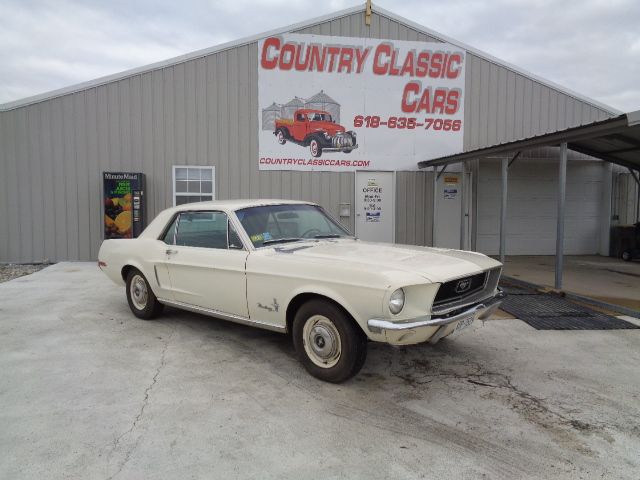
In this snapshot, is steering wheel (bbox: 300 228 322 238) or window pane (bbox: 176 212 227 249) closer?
window pane (bbox: 176 212 227 249)

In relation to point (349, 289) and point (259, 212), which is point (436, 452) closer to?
point (349, 289)

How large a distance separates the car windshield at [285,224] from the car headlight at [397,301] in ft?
5.02

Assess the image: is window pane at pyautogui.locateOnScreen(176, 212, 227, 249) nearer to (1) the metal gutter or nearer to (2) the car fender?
(2) the car fender

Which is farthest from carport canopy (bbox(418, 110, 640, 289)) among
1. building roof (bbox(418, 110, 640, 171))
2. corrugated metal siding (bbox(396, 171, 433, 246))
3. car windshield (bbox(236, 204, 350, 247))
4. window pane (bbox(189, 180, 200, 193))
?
window pane (bbox(189, 180, 200, 193))

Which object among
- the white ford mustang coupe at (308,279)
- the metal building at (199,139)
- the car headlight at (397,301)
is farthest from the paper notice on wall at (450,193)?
the car headlight at (397,301)

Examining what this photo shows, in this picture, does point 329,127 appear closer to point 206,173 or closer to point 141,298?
point 206,173

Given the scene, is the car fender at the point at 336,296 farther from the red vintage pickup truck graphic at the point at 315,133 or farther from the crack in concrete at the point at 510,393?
the red vintage pickup truck graphic at the point at 315,133

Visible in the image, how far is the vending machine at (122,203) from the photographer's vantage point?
32.1 feet

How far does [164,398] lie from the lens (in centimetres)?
328

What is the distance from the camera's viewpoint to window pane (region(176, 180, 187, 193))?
1040 centimetres

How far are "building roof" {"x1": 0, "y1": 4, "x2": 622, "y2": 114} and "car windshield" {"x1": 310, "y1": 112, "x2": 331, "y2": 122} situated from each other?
6.55ft

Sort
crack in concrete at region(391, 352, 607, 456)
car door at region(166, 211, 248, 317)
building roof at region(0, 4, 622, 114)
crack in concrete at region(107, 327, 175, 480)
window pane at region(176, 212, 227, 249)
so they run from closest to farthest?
→ crack in concrete at region(107, 327, 175, 480) < crack in concrete at region(391, 352, 607, 456) < car door at region(166, 211, 248, 317) < window pane at region(176, 212, 227, 249) < building roof at region(0, 4, 622, 114)

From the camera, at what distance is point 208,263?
440cm

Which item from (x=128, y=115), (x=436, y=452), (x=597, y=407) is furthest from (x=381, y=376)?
(x=128, y=115)
